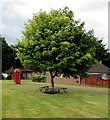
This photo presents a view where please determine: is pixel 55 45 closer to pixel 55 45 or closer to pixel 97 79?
pixel 55 45

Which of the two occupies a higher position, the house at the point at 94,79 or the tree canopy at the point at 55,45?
the tree canopy at the point at 55,45

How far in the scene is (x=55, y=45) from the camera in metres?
15.9

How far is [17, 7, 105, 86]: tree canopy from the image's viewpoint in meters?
15.6

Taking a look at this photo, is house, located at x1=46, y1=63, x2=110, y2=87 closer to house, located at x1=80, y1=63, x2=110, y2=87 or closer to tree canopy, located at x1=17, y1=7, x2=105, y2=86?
house, located at x1=80, y1=63, x2=110, y2=87

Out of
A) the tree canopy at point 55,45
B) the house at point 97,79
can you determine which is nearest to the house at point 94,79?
the house at point 97,79

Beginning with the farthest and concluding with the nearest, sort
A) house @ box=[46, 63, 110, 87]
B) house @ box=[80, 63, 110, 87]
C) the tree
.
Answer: house @ box=[46, 63, 110, 87] < house @ box=[80, 63, 110, 87] < the tree

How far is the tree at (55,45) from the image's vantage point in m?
15.6

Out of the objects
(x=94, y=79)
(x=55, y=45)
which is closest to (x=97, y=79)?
(x=94, y=79)

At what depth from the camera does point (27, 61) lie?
16109 mm

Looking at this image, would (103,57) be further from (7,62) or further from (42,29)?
(42,29)

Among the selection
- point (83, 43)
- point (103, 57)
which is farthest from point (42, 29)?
point (103, 57)

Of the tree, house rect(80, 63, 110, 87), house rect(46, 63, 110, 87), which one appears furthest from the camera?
house rect(46, 63, 110, 87)

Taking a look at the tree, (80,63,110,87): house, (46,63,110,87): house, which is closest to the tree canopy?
the tree

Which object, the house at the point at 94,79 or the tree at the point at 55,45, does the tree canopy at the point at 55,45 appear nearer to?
the tree at the point at 55,45
